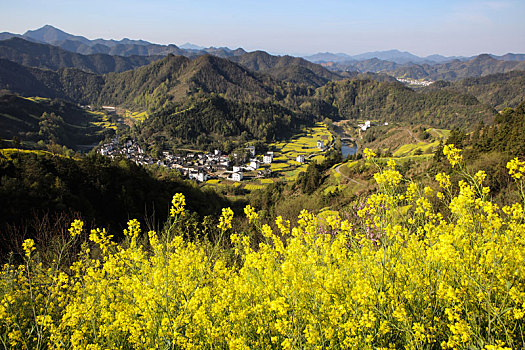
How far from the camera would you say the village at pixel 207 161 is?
7375cm

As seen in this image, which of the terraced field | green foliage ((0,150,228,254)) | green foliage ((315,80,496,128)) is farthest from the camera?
green foliage ((315,80,496,128))

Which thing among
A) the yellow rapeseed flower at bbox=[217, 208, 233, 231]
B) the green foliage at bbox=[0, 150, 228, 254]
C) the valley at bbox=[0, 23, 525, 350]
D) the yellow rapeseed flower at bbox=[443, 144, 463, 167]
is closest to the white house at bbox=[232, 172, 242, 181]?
the valley at bbox=[0, 23, 525, 350]

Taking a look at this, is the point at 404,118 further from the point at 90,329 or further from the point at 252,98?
the point at 90,329

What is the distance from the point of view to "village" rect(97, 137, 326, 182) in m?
73.8

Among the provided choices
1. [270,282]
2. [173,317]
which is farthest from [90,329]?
[270,282]

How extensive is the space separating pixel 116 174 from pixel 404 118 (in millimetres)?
166136

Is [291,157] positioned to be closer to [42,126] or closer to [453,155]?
[42,126]

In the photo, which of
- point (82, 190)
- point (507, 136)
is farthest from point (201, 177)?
point (507, 136)

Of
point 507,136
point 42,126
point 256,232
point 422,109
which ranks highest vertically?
point 422,109

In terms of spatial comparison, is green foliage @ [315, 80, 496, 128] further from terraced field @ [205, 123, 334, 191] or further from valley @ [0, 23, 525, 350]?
terraced field @ [205, 123, 334, 191]

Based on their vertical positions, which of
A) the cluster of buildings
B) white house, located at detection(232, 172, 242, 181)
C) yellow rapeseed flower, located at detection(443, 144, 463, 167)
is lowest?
white house, located at detection(232, 172, 242, 181)

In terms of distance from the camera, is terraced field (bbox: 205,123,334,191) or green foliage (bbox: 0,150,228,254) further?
terraced field (bbox: 205,123,334,191)

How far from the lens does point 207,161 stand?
87562 mm

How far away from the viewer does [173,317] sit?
12.1ft
